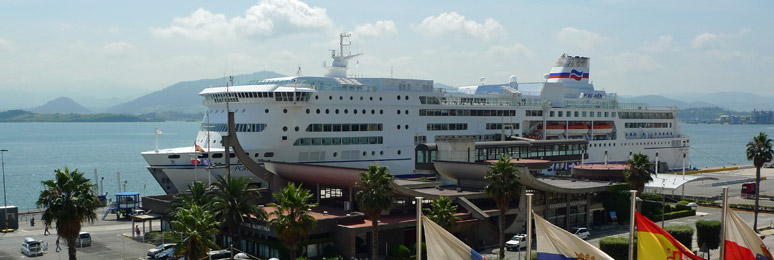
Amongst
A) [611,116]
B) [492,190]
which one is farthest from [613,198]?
[611,116]

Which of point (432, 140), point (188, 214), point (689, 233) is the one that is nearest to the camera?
point (188, 214)

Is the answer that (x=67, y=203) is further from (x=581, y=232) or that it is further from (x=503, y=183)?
(x=581, y=232)

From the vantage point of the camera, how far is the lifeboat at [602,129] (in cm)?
7319

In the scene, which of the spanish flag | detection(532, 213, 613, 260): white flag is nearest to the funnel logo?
the spanish flag

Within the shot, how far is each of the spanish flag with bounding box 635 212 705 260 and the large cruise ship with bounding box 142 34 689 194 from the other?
2970cm

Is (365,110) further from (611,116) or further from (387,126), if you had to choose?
(611,116)

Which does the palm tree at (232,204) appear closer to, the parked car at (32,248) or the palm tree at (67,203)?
the palm tree at (67,203)

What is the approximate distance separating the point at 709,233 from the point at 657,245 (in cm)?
1921

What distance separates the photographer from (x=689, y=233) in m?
33.5

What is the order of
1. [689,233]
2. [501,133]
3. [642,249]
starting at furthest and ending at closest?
[501,133] < [689,233] < [642,249]

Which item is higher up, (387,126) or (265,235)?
(387,126)

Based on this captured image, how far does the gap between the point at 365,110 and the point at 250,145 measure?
30.7 feet

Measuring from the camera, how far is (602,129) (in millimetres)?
73750

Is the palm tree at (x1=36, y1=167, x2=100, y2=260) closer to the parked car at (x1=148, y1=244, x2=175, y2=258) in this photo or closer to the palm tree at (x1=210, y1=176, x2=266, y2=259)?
the palm tree at (x1=210, y1=176, x2=266, y2=259)
